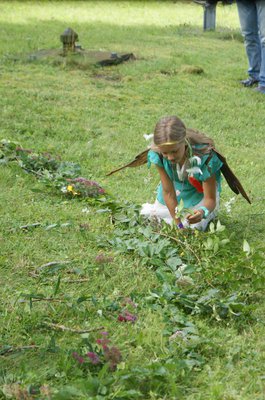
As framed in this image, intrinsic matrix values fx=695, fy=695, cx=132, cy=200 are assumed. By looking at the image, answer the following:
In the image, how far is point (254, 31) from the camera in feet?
26.1

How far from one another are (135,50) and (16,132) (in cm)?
446

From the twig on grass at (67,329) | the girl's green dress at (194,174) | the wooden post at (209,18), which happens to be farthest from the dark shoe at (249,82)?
the twig on grass at (67,329)

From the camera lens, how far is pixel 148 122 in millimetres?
6484

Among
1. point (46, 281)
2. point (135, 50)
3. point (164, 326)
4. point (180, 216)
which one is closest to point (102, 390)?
point (164, 326)

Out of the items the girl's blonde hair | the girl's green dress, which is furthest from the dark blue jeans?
the girl's blonde hair

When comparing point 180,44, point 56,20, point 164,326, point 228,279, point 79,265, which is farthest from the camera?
point 56,20

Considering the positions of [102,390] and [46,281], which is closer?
[102,390]

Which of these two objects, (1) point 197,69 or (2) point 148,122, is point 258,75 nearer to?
(1) point 197,69

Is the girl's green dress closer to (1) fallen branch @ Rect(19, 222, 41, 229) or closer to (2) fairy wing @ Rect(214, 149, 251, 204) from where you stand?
(2) fairy wing @ Rect(214, 149, 251, 204)

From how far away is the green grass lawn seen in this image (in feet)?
8.29

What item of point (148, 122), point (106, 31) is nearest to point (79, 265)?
point (148, 122)

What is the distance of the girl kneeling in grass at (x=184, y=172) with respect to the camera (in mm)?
3684

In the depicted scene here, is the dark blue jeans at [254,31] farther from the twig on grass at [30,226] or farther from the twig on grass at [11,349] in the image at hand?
the twig on grass at [11,349]

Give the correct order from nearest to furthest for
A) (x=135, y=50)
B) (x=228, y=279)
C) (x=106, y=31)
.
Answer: (x=228, y=279) → (x=135, y=50) → (x=106, y=31)
